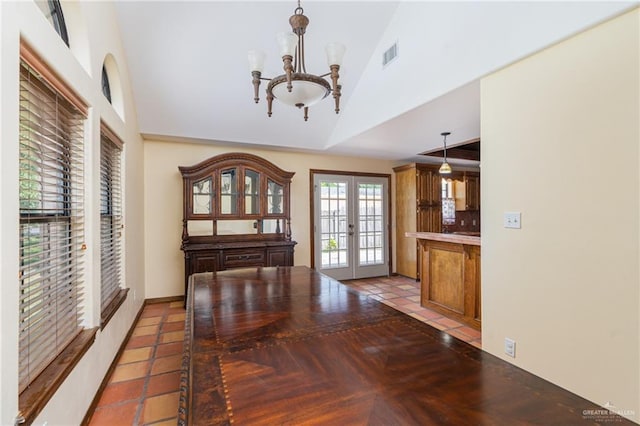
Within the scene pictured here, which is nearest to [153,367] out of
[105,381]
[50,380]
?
[105,381]

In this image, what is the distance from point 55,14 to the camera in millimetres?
1730

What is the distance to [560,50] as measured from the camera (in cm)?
180

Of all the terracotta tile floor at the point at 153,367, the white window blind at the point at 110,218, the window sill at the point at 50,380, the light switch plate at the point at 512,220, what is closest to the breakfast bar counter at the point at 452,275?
the terracotta tile floor at the point at 153,367

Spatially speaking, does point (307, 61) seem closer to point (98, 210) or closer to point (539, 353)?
point (98, 210)

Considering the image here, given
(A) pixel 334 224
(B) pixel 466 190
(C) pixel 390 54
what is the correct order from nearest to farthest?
(C) pixel 390 54 → (A) pixel 334 224 → (B) pixel 466 190

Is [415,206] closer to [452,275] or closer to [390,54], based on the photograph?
[452,275]

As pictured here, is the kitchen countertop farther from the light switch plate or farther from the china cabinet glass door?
the china cabinet glass door

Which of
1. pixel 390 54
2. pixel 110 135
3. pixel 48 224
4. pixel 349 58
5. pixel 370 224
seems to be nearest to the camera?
pixel 48 224

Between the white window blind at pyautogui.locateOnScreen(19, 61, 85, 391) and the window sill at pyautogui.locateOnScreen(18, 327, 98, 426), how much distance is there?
3cm

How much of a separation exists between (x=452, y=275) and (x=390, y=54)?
2.57 meters

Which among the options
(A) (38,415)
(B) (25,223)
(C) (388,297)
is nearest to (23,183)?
(B) (25,223)

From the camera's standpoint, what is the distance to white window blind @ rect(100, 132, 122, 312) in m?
2.29

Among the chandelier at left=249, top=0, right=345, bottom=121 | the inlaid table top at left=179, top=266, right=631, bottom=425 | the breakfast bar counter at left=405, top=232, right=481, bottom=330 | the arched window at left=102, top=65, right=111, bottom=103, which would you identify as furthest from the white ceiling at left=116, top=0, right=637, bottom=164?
the inlaid table top at left=179, top=266, right=631, bottom=425

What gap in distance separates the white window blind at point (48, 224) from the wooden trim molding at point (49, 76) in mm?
21
